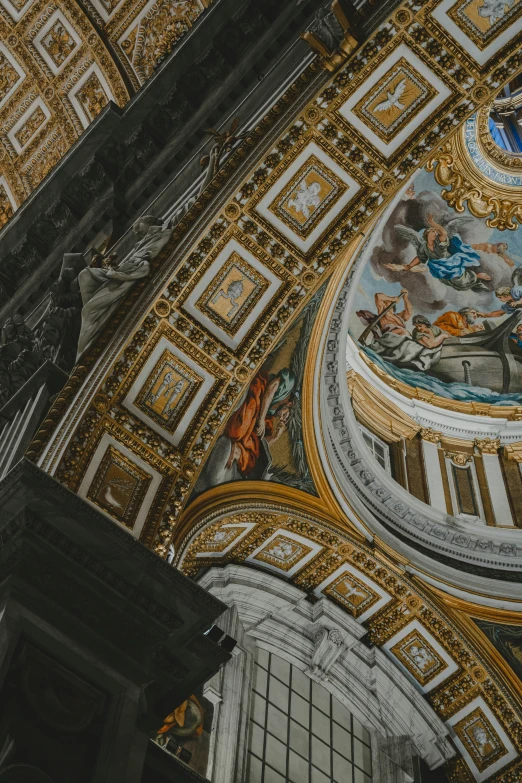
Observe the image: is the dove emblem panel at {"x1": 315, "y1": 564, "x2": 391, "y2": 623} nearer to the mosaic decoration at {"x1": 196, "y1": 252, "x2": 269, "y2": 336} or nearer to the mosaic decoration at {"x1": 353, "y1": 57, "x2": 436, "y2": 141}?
the mosaic decoration at {"x1": 196, "y1": 252, "x2": 269, "y2": 336}

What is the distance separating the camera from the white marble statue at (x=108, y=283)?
8461 millimetres

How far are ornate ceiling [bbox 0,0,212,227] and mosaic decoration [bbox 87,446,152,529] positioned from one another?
491 cm

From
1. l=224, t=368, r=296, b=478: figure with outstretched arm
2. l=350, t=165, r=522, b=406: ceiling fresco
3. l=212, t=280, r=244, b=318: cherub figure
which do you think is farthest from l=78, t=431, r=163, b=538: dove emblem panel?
l=350, t=165, r=522, b=406: ceiling fresco

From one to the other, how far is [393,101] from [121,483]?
4447 millimetres

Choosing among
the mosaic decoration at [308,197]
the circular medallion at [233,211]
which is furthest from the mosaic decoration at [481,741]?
the circular medallion at [233,211]

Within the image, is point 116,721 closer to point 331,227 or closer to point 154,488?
point 154,488

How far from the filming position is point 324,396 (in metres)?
11.9

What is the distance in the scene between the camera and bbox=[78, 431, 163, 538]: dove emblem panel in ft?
27.0

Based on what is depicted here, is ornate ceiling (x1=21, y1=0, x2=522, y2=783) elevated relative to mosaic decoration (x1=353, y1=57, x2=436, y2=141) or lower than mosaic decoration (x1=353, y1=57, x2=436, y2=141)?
lower

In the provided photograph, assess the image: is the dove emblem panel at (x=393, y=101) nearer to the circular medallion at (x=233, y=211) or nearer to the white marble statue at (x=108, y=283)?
the circular medallion at (x=233, y=211)

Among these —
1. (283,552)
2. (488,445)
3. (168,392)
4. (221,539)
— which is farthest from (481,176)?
(168,392)

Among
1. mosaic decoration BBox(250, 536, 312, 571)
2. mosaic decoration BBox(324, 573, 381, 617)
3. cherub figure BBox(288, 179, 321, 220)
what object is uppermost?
cherub figure BBox(288, 179, 321, 220)

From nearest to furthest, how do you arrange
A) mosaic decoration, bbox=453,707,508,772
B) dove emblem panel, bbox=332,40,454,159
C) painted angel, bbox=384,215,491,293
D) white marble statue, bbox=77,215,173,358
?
white marble statue, bbox=77,215,173,358
dove emblem panel, bbox=332,40,454,159
mosaic decoration, bbox=453,707,508,772
painted angel, bbox=384,215,491,293

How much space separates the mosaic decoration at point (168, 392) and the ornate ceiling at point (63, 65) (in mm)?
3937
